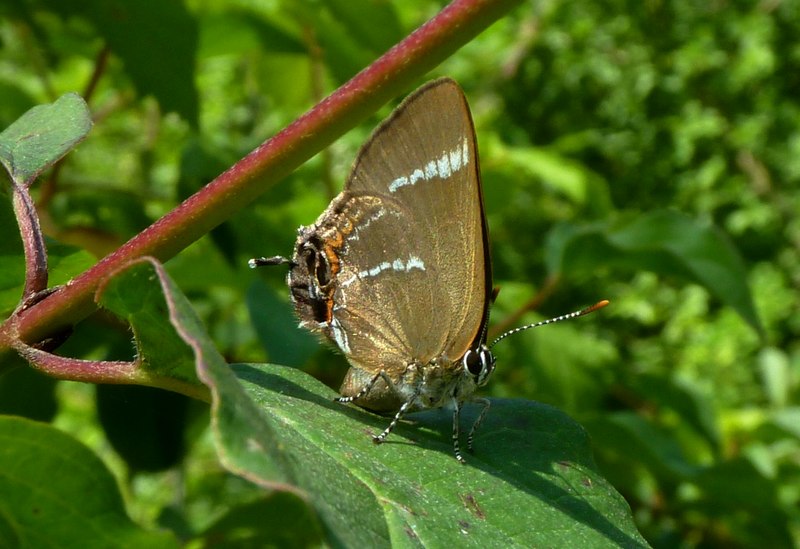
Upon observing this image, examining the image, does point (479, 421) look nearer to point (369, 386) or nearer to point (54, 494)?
point (369, 386)

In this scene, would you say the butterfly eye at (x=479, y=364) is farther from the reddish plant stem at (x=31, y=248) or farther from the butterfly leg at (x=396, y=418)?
the reddish plant stem at (x=31, y=248)

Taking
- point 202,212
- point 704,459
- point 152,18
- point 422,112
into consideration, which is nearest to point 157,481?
point 704,459

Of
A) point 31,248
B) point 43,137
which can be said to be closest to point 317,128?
point 31,248

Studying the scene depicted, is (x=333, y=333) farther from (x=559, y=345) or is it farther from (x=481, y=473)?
(x=559, y=345)

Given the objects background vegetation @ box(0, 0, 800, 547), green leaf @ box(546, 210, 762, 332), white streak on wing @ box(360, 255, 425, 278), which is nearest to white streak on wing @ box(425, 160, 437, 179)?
white streak on wing @ box(360, 255, 425, 278)

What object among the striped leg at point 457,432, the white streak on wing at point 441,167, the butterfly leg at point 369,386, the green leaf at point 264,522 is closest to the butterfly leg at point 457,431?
the striped leg at point 457,432

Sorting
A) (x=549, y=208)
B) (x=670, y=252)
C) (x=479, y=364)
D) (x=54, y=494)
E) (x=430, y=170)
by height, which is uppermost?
(x=54, y=494)
